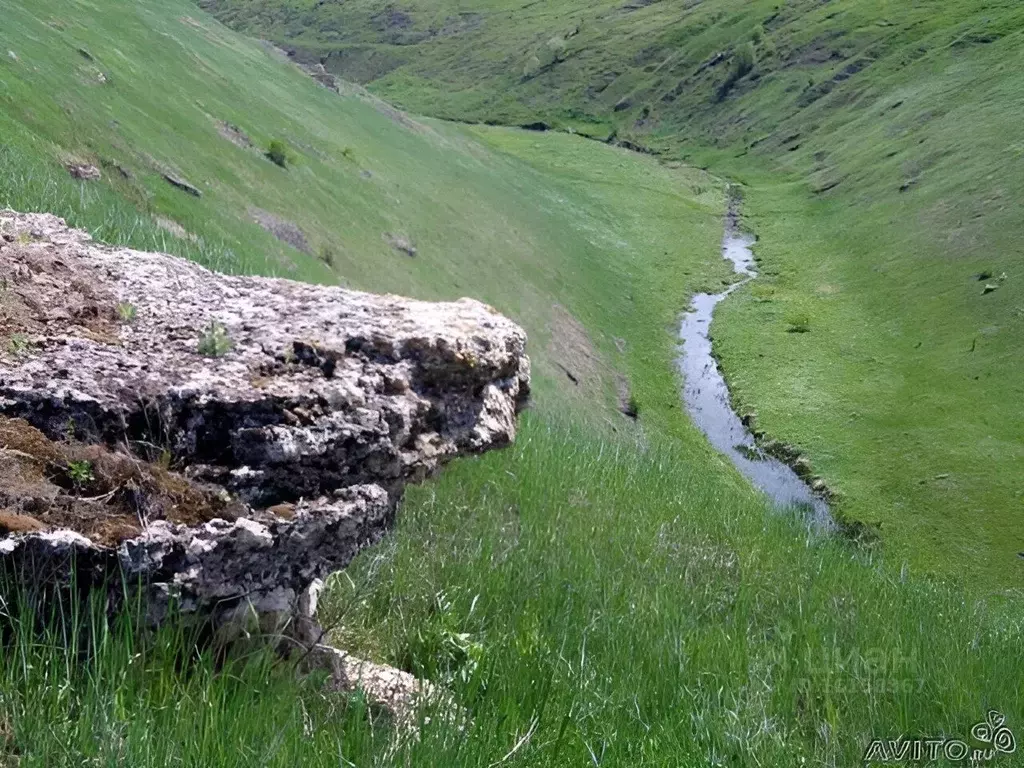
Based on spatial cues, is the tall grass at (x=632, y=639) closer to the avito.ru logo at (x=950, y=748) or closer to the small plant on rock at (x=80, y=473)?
the avito.ru logo at (x=950, y=748)

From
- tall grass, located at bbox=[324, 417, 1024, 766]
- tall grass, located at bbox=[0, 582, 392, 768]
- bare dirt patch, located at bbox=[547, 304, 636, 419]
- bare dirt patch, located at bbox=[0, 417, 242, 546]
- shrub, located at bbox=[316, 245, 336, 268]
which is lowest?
bare dirt patch, located at bbox=[547, 304, 636, 419]

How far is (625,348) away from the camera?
42.2 metres

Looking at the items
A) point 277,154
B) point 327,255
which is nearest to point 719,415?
point 327,255

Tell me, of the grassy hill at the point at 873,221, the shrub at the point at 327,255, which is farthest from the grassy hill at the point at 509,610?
the grassy hill at the point at 873,221

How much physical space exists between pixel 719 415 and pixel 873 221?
89.1 feet

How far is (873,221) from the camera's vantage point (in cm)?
5819

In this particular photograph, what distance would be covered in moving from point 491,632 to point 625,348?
3724 centimetres

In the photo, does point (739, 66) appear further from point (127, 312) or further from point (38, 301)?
point (38, 301)

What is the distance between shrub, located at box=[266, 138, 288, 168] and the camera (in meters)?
33.9

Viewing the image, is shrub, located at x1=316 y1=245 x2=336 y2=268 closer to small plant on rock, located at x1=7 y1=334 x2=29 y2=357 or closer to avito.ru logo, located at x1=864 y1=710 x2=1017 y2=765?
small plant on rock, located at x1=7 y1=334 x2=29 y2=357

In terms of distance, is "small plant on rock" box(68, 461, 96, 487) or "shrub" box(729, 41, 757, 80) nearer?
"small plant on rock" box(68, 461, 96, 487)

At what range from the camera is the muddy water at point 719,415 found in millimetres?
32312

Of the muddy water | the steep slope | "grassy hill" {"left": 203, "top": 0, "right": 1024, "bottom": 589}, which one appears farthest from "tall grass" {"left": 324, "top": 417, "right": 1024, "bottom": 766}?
"grassy hill" {"left": 203, "top": 0, "right": 1024, "bottom": 589}

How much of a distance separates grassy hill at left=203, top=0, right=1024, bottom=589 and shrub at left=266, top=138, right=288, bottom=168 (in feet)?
70.7
